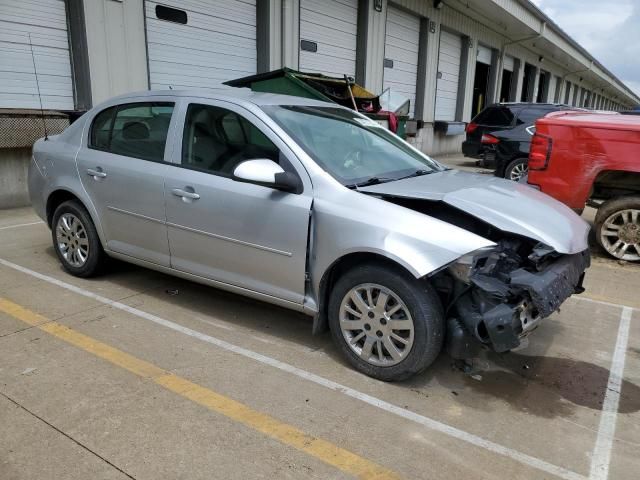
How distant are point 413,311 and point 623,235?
4190mm

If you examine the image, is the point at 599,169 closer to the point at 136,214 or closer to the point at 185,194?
the point at 185,194

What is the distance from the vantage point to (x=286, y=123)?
12.2 feet

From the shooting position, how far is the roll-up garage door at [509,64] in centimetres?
2484

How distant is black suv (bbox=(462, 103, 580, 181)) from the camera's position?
11023 mm

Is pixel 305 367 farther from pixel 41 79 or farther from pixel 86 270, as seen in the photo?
pixel 41 79

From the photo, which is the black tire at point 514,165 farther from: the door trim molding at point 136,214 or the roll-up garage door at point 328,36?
the door trim molding at point 136,214

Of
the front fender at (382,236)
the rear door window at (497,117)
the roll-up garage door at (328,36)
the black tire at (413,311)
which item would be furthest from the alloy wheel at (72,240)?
the rear door window at (497,117)

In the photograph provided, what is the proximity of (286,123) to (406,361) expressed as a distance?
1794 mm

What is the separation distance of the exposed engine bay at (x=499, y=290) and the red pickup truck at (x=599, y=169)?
3.00m

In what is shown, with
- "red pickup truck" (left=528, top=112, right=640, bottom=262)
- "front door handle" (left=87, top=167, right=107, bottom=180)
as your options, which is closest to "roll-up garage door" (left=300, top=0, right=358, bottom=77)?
"red pickup truck" (left=528, top=112, right=640, bottom=262)

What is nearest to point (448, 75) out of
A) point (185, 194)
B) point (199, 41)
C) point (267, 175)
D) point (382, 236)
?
point (199, 41)

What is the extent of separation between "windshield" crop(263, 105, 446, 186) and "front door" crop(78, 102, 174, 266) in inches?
40.3

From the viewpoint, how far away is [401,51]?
1642 cm

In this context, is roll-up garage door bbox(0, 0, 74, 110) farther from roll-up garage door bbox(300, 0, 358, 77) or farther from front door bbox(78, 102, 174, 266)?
roll-up garage door bbox(300, 0, 358, 77)
